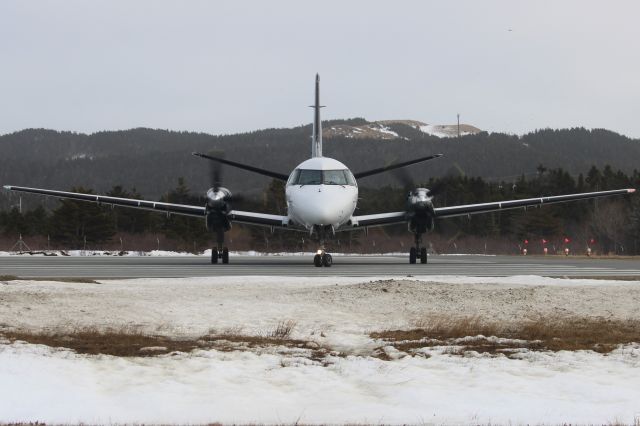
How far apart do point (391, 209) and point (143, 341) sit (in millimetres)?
72100

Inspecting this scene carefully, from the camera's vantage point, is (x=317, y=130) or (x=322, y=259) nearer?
(x=322, y=259)

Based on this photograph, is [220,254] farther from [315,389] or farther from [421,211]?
[315,389]

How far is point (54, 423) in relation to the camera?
7023mm

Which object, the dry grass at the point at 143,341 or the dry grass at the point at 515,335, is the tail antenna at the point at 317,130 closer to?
the dry grass at the point at 515,335

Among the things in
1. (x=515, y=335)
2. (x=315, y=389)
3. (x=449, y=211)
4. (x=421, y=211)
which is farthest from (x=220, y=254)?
(x=315, y=389)

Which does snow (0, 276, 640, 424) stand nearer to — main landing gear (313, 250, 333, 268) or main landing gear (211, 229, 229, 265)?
main landing gear (313, 250, 333, 268)

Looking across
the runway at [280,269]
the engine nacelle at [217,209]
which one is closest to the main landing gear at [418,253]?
the runway at [280,269]

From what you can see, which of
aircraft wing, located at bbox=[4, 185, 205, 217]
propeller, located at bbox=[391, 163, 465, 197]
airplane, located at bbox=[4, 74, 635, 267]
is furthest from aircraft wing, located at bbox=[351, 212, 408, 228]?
aircraft wing, located at bbox=[4, 185, 205, 217]

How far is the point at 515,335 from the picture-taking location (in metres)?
12.0

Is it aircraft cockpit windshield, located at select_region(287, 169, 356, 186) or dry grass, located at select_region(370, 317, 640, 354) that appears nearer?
dry grass, located at select_region(370, 317, 640, 354)

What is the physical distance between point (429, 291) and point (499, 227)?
80.6 metres

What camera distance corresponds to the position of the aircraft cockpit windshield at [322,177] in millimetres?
30578

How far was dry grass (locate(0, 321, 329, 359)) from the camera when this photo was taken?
33.4 feet

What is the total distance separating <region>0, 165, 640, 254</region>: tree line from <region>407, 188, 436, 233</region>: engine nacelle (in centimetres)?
3409
